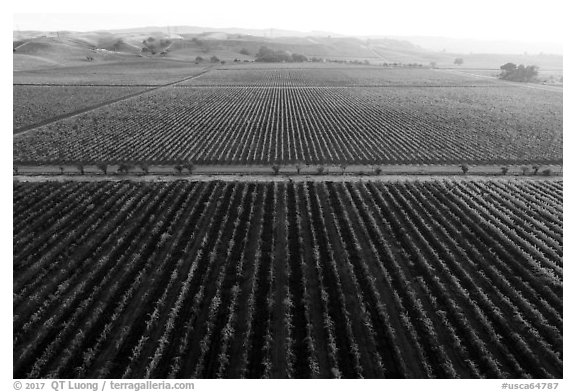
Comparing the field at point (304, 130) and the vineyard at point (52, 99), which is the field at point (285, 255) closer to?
the field at point (304, 130)

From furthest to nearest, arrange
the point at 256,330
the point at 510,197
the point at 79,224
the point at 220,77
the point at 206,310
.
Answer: the point at 220,77 < the point at 510,197 < the point at 79,224 < the point at 206,310 < the point at 256,330

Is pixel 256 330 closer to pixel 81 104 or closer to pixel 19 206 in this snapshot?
pixel 19 206

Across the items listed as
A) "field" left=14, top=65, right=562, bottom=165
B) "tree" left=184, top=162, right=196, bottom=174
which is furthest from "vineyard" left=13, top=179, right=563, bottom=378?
"field" left=14, top=65, right=562, bottom=165

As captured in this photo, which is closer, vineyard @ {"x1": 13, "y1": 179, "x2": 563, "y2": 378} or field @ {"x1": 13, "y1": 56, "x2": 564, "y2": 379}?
vineyard @ {"x1": 13, "y1": 179, "x2": 563, "y2": 378}

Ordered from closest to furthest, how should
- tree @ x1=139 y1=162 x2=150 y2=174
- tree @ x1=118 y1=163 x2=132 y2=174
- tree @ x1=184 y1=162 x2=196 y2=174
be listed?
tree @ x1=118 y1=163 x2=132 y2=174, tree @ x1=139 y1=162 x2=150 y2=174, tree @ x1=184 y1=162 x2=196 y2=174

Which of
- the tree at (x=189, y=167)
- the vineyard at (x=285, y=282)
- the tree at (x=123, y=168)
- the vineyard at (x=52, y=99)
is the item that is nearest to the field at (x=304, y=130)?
the tree at (x=189, y=167)

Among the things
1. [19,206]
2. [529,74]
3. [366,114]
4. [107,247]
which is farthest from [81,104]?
[529,74]

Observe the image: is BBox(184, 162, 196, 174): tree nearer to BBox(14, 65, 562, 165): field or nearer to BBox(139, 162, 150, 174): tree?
BBox(14, 65, 562, 165): field
